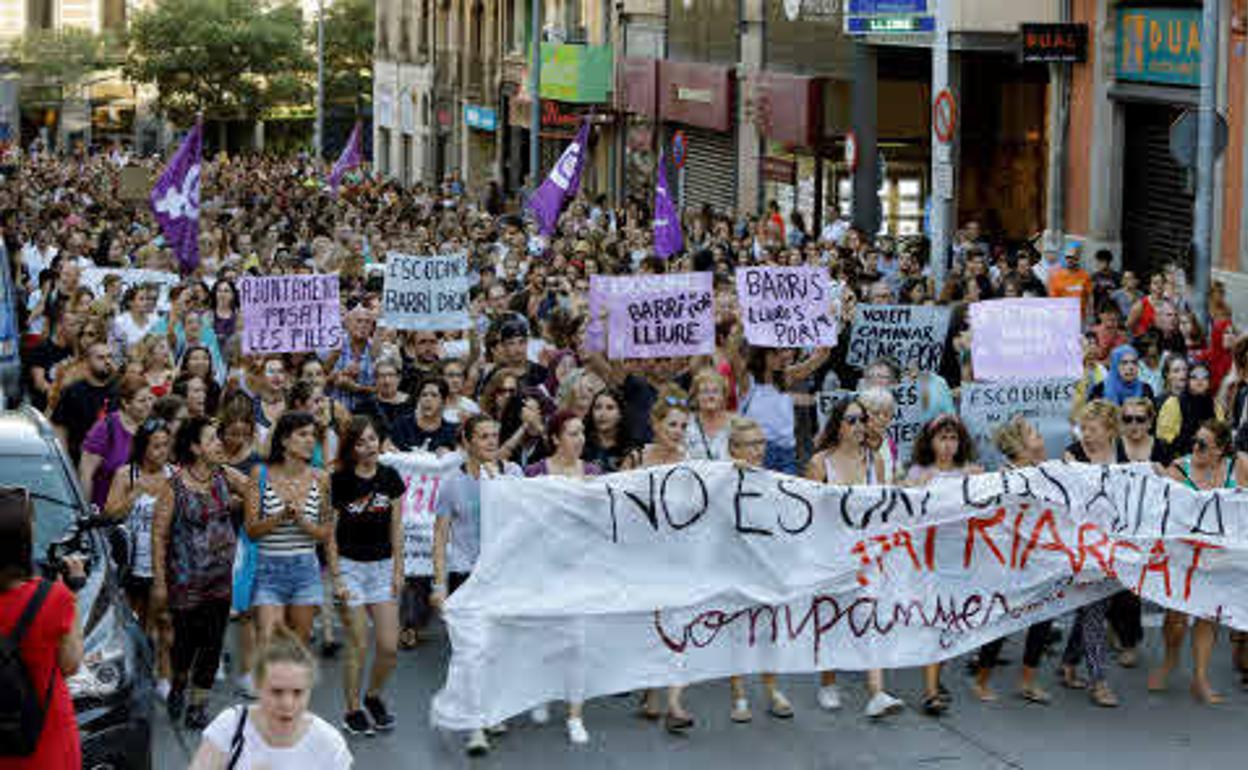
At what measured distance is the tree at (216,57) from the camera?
2948 inches

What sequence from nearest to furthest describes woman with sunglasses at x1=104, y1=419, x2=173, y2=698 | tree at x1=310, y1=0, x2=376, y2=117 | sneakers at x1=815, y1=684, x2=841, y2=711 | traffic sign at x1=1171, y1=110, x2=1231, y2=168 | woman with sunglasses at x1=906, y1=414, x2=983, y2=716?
1. sneakers at x1=815, y1=684, x2=841, y2=711
2. woman with sunglasses at x1=104, y1=419, x2=173, y2=698
3. woman with sunglasses at x1=906, y1=414, x2=983, y2=716
4. traffic sign at x1=1171, y1=110, x2=1231, y2=168
5. tree at x1=310, y1=0, x2=376, y2=117

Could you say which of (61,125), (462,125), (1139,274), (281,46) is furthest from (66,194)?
(61,125)

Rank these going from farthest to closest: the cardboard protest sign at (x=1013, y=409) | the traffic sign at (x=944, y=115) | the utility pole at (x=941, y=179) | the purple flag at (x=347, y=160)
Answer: the purple flag at (x=347, y=160), the utility pole at (x=941, y=179), the traffic sign at (x=944, y=115), the cardboard protest sign at (x=1013, y=409)

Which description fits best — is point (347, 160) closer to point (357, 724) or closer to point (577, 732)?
point (357, 724)

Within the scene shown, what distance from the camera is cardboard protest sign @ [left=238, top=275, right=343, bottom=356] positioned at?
1513cm

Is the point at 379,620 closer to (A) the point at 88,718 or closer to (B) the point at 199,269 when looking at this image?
(A) the point at 88,718

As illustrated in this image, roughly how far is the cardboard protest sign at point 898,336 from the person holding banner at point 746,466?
4711 mm

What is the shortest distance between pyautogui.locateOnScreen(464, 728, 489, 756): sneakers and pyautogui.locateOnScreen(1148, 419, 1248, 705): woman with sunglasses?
10.9ft

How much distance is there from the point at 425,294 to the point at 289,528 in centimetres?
617

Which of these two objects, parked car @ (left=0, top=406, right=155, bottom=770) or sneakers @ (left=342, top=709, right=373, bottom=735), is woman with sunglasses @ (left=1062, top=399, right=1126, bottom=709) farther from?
parked car @ (left=0, top=406, right=155, bottom=770)

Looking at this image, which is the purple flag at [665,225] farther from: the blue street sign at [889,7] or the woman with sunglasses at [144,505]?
the woman with sunglasses at [144,505]

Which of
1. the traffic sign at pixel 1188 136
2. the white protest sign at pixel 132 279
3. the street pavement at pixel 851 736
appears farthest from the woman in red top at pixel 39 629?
the traffic sign at pixel 1188 136

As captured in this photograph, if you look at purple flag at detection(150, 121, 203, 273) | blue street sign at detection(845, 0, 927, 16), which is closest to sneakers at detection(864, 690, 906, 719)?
purple flag at detection(150, 121, 203, 273)

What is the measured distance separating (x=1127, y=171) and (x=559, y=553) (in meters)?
17.8
